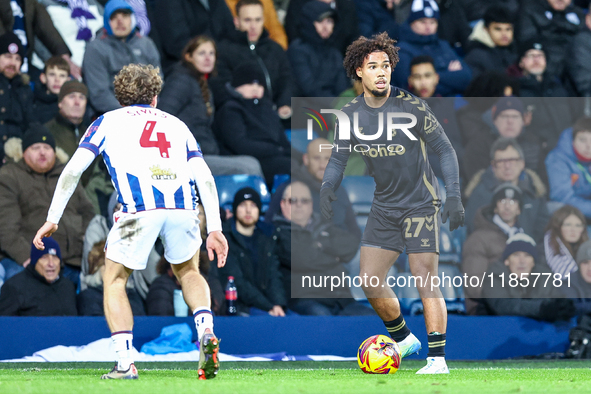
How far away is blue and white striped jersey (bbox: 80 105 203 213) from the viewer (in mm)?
4934

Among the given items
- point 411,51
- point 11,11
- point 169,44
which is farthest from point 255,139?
point 11,11

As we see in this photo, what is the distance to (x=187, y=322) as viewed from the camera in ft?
25.1

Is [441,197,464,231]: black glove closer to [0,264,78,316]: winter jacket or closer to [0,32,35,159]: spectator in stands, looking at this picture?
[0,264,78,316]: winter jacket

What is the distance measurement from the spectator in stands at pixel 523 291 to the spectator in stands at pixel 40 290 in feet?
14.1

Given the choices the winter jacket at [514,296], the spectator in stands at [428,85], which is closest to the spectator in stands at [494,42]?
the spectator in stands at [428,85]

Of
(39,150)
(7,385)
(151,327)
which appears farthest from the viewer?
(39,150)

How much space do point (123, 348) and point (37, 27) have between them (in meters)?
5.85

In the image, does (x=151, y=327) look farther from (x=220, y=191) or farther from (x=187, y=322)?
(x=220, y=191)

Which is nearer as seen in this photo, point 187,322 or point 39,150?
point 187,322

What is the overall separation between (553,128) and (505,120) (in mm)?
881

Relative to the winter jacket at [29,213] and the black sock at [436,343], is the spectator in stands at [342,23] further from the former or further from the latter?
the black sock at [436,343]

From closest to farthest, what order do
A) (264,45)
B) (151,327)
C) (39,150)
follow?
(151,327) → (39,150) → (264,45)

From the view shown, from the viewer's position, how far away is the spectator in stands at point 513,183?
9.09 metres

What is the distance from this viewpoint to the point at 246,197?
8.53m
